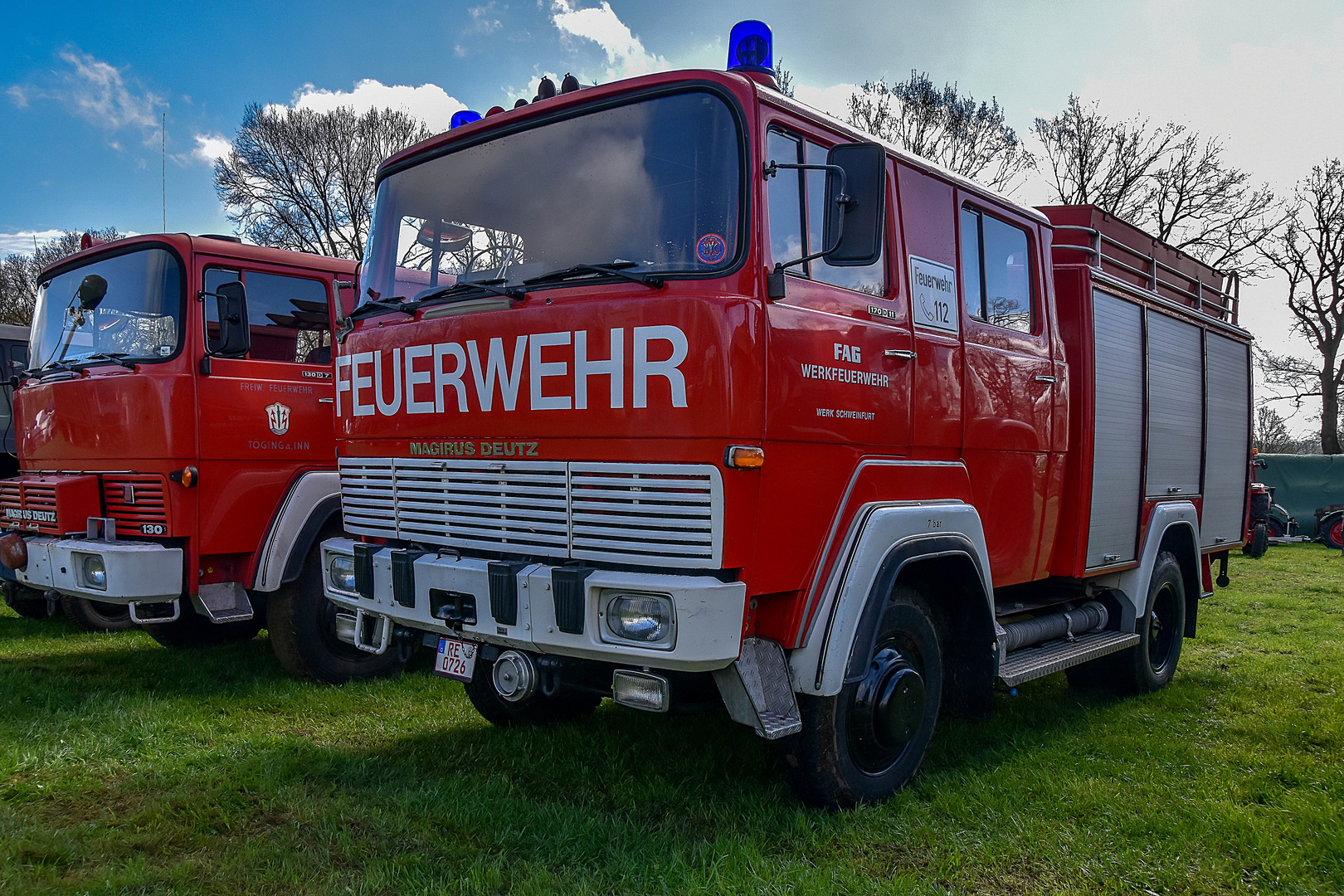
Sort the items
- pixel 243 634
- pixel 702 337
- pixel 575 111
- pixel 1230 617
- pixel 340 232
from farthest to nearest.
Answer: pixel 340 232
pixel 1230 617
pixel 243 634
pixel 575 111
pixel 702 337

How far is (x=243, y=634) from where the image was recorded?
715cm

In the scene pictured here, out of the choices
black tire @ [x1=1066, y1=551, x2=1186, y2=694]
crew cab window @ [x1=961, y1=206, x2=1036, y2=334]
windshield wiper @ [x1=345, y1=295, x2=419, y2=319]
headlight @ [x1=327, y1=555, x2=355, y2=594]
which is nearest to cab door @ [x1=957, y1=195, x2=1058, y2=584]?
crew cab window @ [x1=961, y1=206, x2=1036, y2=334]

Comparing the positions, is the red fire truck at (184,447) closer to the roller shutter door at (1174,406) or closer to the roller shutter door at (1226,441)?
the roller shutter door at (1174,406)

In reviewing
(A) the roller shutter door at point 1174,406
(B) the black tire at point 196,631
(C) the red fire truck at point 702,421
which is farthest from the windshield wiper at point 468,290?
(A) the roller shutter door at point 1174,406

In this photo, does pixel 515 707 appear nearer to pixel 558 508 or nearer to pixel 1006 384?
pixel 558 508

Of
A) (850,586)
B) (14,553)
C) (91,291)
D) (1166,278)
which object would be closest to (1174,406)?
(1166,278)

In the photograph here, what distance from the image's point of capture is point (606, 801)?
3891 mm

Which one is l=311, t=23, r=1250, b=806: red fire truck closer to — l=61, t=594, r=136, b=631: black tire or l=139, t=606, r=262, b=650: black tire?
l=139, t=606, r=262, b=650: black tire

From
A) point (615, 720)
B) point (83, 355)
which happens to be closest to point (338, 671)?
point (615, 720)

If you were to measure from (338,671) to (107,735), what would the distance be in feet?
4.70

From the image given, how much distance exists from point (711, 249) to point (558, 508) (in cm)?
105

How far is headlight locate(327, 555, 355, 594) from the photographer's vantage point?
13.7 ft

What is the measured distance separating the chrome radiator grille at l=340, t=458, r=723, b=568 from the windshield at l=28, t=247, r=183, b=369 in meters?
2.28

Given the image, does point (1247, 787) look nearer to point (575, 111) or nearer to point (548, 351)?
point (548, 351)
